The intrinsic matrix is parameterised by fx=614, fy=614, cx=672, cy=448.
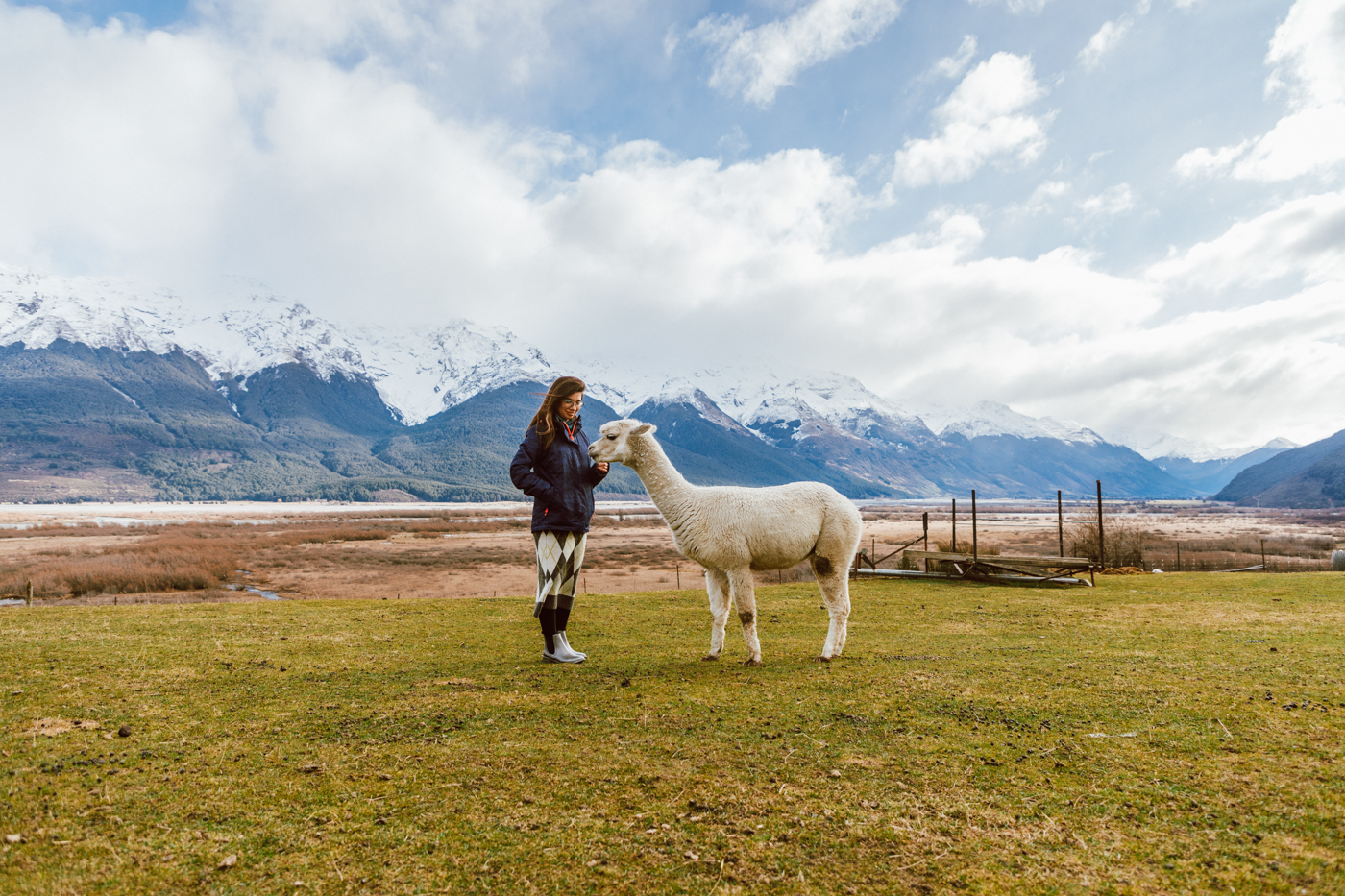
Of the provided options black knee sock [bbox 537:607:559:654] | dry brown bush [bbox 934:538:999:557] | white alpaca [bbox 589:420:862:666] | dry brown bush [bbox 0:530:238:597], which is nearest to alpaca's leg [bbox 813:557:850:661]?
white alpaca [bbox 589:420:862:666]

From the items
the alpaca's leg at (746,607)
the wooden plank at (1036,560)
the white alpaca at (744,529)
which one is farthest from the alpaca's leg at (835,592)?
the wooden plank at (1036,560)

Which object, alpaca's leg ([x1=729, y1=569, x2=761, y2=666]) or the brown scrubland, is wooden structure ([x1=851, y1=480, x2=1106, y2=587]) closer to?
the brown scrubland

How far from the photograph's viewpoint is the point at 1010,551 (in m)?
49.1

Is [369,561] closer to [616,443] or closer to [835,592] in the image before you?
[616,443]

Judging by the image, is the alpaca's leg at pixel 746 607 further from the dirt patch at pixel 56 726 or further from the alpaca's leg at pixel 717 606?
the dirt patch at pixel 56 726

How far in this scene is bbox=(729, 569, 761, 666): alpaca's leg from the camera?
7059 mm

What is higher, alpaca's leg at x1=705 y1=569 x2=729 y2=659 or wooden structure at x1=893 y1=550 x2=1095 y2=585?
alpaca's leg at x1=705 y1=569 x2=729 y2=659

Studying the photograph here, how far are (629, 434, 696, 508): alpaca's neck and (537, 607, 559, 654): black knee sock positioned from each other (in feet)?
5.88

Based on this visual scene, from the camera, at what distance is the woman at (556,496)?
705 cm

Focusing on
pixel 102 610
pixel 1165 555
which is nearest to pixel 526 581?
pixel 102 610

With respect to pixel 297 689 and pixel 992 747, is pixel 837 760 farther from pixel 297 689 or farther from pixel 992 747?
pixel 297 689

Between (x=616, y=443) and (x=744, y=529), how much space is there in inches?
72.1

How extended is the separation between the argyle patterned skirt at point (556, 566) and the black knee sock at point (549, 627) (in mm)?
61

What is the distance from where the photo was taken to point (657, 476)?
7559 mm
